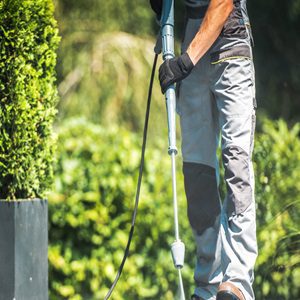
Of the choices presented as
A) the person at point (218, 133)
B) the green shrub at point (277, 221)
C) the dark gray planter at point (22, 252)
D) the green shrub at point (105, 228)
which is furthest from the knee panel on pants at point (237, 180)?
the green shrub at point (105, 228)

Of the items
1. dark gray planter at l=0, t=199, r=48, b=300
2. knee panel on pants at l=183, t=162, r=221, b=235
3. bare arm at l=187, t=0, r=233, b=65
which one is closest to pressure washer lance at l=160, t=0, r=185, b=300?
bare arm at l=187, t=0, r=233, b=65

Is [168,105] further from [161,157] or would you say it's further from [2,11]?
[161,157]

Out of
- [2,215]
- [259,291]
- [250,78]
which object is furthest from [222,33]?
[259,291]

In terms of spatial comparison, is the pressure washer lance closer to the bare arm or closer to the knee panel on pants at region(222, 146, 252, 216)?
the bare arm

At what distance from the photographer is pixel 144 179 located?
642 cm

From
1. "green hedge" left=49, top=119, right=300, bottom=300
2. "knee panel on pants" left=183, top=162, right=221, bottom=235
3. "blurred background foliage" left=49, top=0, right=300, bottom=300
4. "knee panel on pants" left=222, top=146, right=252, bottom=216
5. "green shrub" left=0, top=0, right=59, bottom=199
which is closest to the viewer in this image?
"knee panel on pants" left=222, top=146, right=252, bottom=216

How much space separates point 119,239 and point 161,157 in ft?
3.06

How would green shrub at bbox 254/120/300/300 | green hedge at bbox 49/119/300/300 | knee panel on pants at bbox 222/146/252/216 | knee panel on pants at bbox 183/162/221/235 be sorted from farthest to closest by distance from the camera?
green hedge at bbox 49/119/300/300, green shrub at bbox 254/120/300/300, knee panel on pants at bbox 183/162/221/235, knee panel on pants at bbox 222/146/252/216

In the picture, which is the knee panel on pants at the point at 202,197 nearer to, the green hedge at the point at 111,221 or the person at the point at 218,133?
the person at the point at 218,133

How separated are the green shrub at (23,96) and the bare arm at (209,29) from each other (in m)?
1.04

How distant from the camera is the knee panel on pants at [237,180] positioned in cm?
391

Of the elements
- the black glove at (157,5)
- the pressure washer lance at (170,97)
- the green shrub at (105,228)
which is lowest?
the green shrub at (105,228)

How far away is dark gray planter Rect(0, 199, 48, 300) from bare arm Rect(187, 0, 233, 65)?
133cm

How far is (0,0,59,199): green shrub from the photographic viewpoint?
14.5 ft
